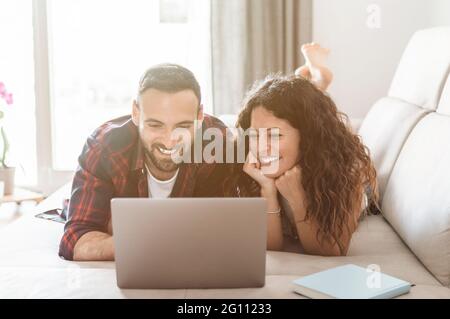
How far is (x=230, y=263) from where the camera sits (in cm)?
146

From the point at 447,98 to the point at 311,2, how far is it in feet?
6.00

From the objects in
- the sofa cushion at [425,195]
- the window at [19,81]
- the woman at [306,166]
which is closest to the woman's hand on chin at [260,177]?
the woman at [306,166]

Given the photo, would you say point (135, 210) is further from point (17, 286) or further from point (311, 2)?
point (311, 2)

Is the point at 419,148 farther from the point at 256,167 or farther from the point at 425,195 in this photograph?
the point at 256,167

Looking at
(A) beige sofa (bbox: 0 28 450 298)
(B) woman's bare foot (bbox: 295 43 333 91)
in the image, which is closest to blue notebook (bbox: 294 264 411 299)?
(A) beige sofa (bbox: 0 28 450 298)

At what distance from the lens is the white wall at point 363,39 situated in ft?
12.6

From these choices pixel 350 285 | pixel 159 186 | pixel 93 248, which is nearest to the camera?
pixel 350 285

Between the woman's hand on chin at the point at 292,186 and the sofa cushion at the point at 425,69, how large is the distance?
30.4 inches

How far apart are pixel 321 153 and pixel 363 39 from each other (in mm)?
2195

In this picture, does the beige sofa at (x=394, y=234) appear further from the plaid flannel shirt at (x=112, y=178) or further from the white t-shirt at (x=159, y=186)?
the white t-shirt at (x=159, y=186)

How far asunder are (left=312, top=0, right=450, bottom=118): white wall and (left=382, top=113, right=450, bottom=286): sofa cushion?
170cm

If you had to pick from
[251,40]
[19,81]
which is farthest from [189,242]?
[19,81]

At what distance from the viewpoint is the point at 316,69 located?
3.20 metres
